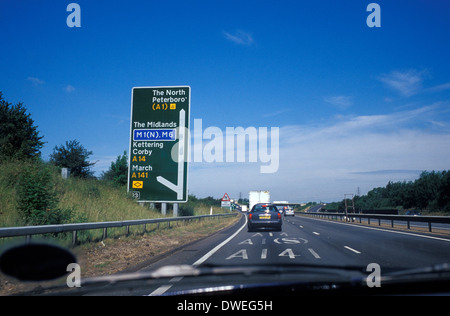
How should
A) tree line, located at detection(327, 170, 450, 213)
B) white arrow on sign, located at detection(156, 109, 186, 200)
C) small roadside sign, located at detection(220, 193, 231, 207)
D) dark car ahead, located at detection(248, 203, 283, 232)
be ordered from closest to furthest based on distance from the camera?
dark car ahead, located at detection(248, 203, 283, 232), white arrow on sign, located at detection(156, 109, 186, 200), small roadside sign, located at detection(220, 193, 231, 207), tree line, located at detection(327, 170, 450, 213)

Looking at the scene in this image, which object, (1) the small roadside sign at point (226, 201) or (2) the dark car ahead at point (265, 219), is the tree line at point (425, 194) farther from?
(2) the dark car ahead at point (265, 219)

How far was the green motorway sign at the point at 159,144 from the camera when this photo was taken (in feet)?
66.7

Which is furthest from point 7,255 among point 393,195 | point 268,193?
point 393,195

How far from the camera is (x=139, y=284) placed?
457 centimetres

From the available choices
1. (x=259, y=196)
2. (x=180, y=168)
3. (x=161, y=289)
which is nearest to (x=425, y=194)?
(x=259, y=196)

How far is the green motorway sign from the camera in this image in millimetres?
20344

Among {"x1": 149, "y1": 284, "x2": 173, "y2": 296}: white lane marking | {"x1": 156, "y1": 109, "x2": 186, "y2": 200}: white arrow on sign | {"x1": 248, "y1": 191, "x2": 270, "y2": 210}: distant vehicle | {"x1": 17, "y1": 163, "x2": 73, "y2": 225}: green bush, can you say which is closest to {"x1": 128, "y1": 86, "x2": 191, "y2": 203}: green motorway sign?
{"x1": 156, "y1": 109, "x2": 186, "y2": 200}: white arrow on sign

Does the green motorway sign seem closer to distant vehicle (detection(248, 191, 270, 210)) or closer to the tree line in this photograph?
distant vehicle (detection(248, 191, 270, 210))

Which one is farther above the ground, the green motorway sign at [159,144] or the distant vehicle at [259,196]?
the green motorway sign at [159,144]

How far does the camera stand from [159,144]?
20.4 metres

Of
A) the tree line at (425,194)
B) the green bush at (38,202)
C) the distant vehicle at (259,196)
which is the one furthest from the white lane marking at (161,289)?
the tree line at (425,194)

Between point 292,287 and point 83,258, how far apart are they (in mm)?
6731

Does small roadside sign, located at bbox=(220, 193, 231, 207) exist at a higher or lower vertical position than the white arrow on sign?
lower
